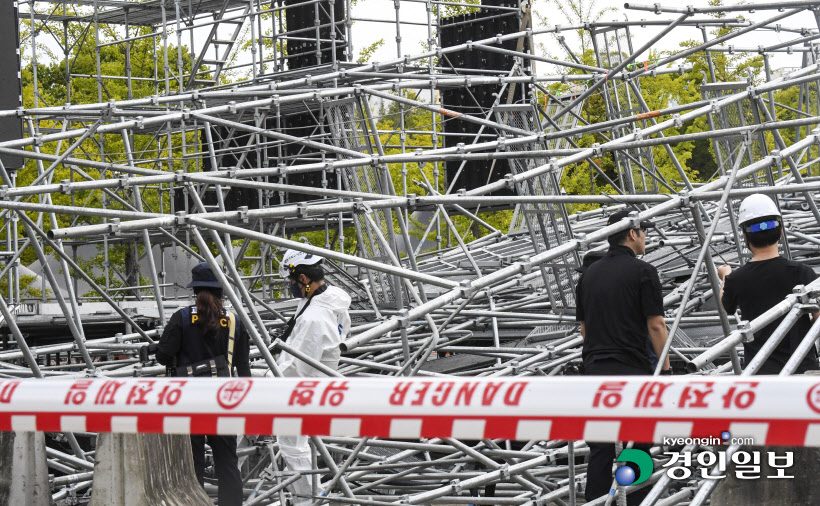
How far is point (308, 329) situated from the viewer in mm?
7887

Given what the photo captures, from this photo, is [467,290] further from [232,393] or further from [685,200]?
[232,393]

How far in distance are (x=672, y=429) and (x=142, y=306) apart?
1446 cm

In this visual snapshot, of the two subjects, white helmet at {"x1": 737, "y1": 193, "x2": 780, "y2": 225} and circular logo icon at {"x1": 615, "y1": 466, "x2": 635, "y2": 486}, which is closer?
circular logo icon at {"x1": 615, "y1": 466, "x2": 635, "y2": 486}

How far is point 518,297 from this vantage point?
13734 millimetres

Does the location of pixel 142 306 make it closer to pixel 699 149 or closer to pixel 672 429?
pixel 672 429

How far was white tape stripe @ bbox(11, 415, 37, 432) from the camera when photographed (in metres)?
4.56

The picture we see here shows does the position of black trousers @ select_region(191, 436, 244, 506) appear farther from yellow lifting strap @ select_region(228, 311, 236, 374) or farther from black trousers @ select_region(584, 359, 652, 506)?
black trousers @ select_region(584, 359, 652, 506)

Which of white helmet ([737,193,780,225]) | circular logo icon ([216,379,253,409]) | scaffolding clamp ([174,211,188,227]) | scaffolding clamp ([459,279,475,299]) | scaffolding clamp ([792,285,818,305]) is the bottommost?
scaffolding clamp ([792,285,818,305])

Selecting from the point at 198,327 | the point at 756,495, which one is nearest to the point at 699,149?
the point at 198,327

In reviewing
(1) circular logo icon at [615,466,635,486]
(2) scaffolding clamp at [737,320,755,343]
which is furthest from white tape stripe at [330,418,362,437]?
(2) scaffolding clamp at [737,320,755,343]

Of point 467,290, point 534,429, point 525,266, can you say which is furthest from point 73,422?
point 525,266

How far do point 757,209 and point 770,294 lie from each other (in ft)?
1.64

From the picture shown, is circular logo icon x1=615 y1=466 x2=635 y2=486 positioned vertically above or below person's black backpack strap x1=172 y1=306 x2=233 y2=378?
below

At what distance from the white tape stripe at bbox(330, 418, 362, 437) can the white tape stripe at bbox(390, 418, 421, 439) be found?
13 cm
